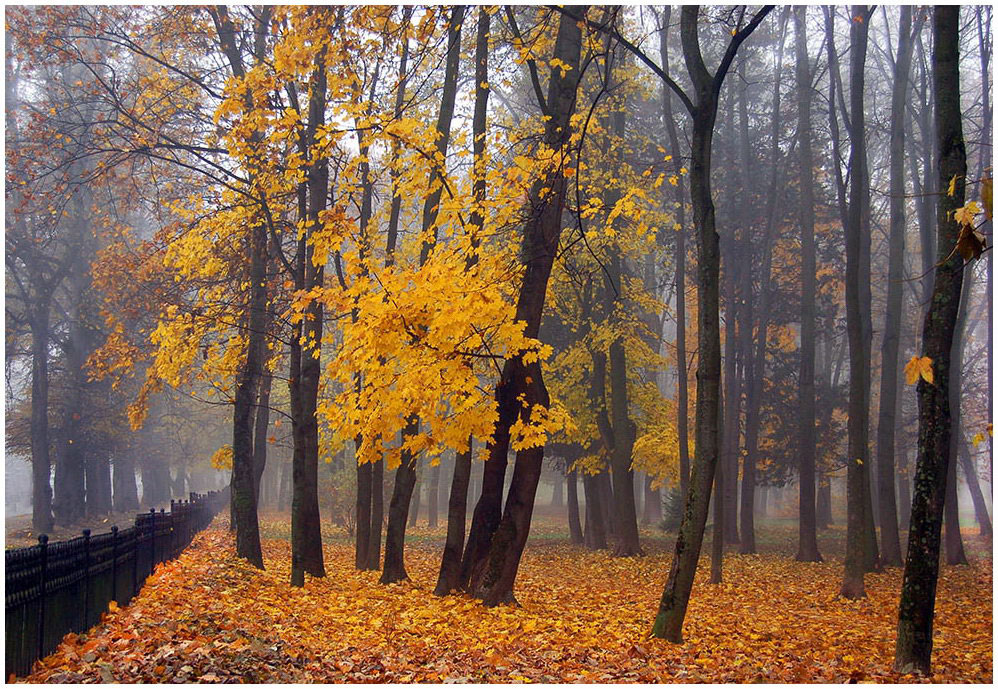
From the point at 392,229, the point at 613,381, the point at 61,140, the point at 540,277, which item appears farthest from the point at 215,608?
the point at 613,381

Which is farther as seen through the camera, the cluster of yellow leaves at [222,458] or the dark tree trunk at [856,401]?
the cluster of yellow leaves at [222,458]

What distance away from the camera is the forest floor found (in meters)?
6.82

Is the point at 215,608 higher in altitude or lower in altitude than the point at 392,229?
lower

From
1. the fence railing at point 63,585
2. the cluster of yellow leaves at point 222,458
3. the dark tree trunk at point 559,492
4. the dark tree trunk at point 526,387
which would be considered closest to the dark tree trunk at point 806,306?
the dark tree trunk at point 526,387

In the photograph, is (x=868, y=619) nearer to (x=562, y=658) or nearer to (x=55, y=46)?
(x=562, y=658)

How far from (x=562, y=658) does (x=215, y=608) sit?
152 inches

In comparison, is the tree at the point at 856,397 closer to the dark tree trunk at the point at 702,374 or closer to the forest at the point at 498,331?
the forest at the point at 498,331

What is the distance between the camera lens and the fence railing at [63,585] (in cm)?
611

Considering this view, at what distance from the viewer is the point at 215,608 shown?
8727 millimetres

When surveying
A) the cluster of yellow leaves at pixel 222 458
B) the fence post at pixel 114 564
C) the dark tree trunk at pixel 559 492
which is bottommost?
the dark tree trunk at pixel 559 492

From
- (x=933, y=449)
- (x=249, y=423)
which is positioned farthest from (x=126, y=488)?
(x=933, y=449)

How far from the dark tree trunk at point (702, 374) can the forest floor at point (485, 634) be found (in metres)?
0.55

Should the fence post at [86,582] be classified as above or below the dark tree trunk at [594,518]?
above

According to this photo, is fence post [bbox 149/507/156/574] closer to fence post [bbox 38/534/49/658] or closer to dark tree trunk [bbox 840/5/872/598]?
fence post [bbox 38/534/49/658]
